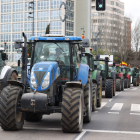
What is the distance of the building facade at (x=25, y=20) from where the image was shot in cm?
9094

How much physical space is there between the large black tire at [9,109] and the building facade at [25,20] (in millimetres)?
81253

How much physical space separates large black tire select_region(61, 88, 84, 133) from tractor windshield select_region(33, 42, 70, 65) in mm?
1495

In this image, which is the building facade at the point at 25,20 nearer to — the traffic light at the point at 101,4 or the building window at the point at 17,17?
the building window at the point at 17,17

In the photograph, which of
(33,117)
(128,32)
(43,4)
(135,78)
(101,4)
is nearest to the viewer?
(33,117)

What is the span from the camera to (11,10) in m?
95.5

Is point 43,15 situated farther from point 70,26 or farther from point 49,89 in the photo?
point 49,89

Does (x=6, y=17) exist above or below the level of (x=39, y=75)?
above

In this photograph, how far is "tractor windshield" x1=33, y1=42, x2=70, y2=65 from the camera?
9.73m

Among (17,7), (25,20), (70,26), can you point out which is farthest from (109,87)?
(17,7)

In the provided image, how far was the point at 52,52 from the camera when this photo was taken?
9.81 m

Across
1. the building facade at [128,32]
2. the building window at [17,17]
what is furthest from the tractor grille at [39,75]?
the building window at [17,17]

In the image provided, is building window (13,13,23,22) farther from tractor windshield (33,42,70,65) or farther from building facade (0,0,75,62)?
tractor windshield (33,42,70,65)

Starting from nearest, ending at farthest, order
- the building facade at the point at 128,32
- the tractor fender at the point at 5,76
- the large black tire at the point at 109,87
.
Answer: the tractor fender at the point at 5,76
the large black tire at the point at 109,87
the building facade at the point at 128,32

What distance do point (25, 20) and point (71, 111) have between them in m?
87.8
